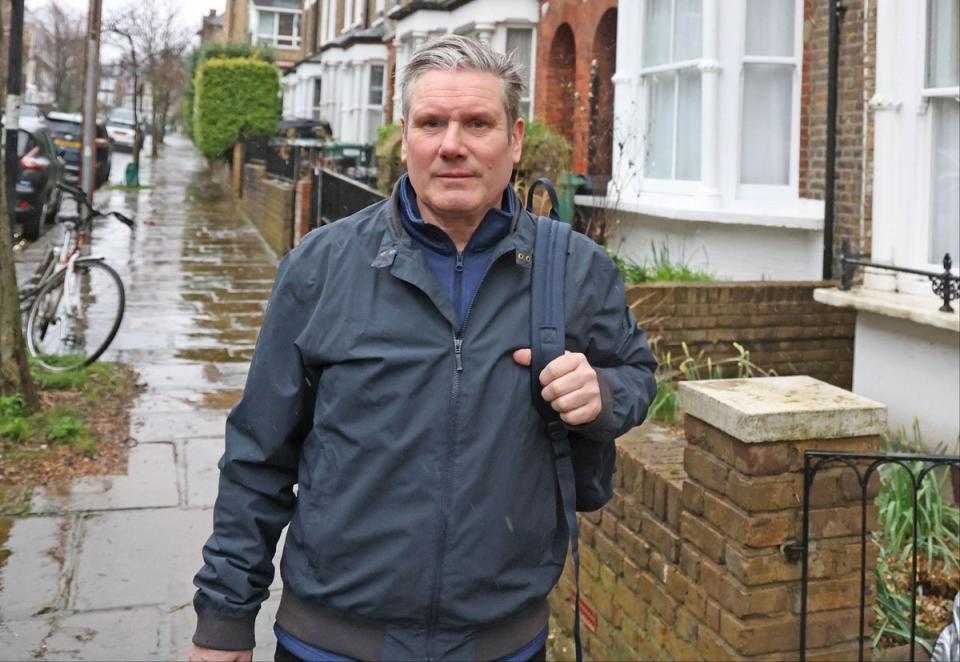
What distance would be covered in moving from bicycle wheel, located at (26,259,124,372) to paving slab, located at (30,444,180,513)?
7.79 feet

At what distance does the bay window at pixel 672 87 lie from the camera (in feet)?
31.3

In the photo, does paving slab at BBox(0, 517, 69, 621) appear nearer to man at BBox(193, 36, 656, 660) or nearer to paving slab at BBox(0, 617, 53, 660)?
paving slab at BBox(0, 617, 53, 660)

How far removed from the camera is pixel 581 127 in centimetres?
1290

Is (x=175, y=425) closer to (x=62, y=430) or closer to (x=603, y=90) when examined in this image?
(x=62, y=430)

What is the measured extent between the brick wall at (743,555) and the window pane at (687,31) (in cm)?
642

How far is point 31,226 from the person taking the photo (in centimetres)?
1650

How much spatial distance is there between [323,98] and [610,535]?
29781 mm

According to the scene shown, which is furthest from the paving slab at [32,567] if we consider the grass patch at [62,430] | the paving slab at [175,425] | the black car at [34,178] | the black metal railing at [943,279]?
the black car at [34,178]

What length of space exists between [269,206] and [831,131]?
11044 mm

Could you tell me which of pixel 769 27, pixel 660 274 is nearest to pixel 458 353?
pixel 660 274

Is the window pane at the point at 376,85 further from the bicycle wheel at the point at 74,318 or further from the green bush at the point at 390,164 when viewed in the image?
the bicycle wheel at the point at 74,318

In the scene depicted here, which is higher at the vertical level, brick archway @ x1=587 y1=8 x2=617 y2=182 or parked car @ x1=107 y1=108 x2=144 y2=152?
parked car @ x1=107 y1=108 x2=144 y2=152

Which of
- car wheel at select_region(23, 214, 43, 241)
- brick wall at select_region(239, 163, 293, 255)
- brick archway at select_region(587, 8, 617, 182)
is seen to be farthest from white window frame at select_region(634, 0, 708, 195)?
car wheel at select_region(23, 214, 43, 241)

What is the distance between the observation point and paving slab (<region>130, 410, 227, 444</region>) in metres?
6.86
